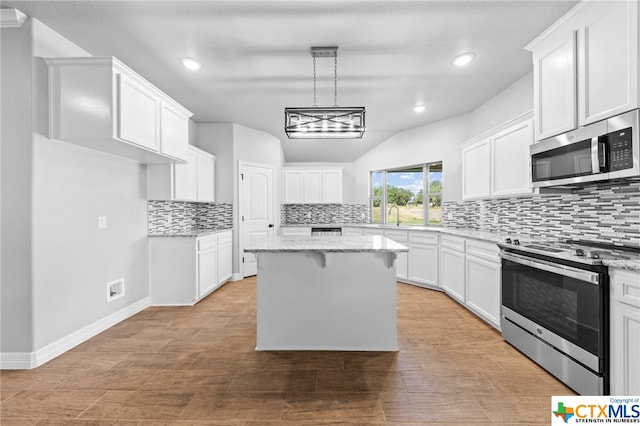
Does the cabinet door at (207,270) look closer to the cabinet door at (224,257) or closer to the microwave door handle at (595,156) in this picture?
the cabinet door at (224,257)

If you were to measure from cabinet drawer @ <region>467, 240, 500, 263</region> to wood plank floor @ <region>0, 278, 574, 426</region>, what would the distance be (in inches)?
29.3

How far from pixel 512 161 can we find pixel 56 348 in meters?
4.54

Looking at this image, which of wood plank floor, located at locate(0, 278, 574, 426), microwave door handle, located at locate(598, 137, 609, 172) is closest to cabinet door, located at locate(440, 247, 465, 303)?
wood plank floor, located at locate(0, 278, 574, 426)

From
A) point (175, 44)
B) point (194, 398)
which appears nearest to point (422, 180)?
point (175, 44)

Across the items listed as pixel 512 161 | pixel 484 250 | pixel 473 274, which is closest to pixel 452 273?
pixel 473 274

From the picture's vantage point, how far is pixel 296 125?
2684mm

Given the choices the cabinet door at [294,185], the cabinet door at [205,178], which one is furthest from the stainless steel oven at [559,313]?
the cabinet door at [294,185]

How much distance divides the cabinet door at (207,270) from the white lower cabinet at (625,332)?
3930 mm

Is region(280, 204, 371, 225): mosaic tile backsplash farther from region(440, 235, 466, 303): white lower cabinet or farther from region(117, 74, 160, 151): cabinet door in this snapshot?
region(117, 74, 160, 151): cabinet door

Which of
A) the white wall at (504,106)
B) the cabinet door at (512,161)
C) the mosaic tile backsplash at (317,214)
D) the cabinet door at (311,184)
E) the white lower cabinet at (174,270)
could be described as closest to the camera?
the cabinet door at (512,161)

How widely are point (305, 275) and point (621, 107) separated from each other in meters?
2.49

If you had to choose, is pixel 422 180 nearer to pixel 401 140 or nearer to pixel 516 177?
pixel 401 140

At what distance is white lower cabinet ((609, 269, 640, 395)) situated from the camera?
1617 millimetres

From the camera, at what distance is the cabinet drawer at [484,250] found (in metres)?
2.94
